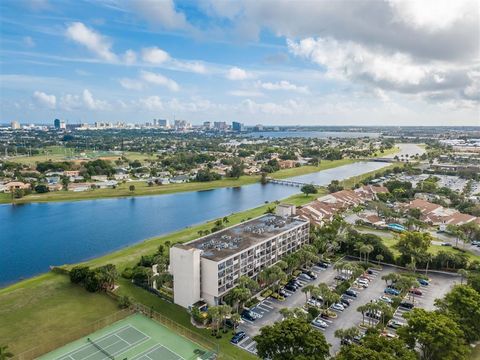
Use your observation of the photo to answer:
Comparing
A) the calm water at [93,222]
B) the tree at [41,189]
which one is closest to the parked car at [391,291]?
the calm water at [93,222]

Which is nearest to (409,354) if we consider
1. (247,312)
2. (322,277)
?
(247,312)

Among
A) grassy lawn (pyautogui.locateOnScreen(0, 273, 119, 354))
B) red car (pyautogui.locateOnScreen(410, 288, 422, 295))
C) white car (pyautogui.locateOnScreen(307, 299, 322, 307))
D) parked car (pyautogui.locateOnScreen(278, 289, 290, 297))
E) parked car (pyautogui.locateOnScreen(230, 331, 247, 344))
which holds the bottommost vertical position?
grassy lawn (pyautogui.locateOnScreen(0, 273, 119, 354))

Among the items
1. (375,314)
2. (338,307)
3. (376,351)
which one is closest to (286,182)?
(338,307)

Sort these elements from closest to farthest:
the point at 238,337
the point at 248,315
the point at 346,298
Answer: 1. the point at 238,337
2. the point at 248,315
3. the point at 346,298

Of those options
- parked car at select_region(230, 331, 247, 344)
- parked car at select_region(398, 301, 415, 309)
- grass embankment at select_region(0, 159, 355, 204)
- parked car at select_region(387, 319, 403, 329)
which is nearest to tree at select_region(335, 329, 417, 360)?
parked car at select_region(387, 319, 403, 329)

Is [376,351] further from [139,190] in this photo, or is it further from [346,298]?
[139,190]

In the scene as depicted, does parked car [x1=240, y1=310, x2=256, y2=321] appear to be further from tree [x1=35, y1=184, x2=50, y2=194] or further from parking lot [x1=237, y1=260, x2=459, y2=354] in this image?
tree [x1=35, y1=184, x2=50, y2=194]
